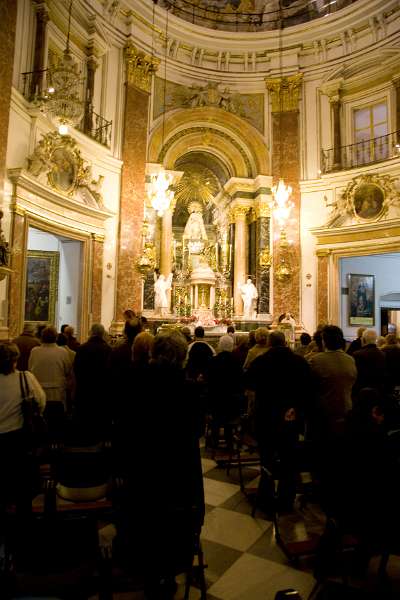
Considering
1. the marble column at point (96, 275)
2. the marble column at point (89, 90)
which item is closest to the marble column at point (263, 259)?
the marble column at point (96, 275)

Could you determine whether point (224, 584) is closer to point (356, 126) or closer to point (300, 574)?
point (300, 574)

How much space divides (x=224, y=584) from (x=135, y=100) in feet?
42.4

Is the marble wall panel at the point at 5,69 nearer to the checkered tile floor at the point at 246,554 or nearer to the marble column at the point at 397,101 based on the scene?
the checkered tile floor at the point at 246,554

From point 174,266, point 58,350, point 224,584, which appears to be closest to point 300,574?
point 224,584

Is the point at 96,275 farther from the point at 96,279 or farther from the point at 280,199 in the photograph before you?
the point at 280,199

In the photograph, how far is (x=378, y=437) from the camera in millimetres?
2293

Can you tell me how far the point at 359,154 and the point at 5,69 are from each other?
33.6 feet

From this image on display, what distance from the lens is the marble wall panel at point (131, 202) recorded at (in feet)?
39.7

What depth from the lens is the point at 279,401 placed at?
11.2 ft

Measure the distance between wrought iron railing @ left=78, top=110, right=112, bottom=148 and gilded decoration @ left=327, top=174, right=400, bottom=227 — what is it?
22.9ft

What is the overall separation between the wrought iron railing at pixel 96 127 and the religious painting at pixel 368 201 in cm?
729

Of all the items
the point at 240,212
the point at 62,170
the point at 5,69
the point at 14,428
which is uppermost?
the point at 5,69

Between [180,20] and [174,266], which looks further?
[174,266]

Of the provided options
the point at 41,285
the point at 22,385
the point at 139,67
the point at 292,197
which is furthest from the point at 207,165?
the point at 22,385
